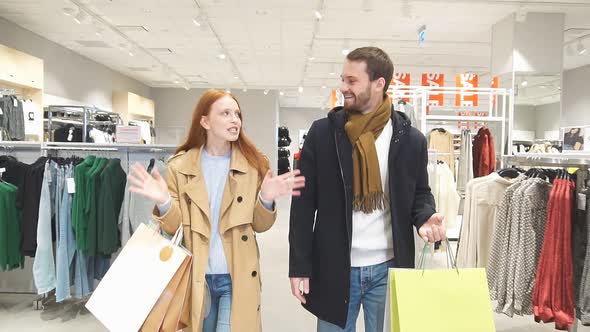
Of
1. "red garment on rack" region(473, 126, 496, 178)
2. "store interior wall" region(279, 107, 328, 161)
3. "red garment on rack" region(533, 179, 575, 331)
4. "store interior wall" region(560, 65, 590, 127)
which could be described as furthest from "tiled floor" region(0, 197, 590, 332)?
"store interior wall" region(279, 107, 328, 161)

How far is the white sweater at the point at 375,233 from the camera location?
5.37 ft

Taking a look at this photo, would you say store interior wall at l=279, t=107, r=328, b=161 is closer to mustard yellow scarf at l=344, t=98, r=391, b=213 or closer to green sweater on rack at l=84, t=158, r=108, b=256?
green sweater on rack at l=84, t=158, r=108, b=256

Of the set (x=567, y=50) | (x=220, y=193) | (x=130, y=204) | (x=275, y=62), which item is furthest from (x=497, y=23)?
(x=220, y=193)

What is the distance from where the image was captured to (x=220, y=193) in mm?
1857

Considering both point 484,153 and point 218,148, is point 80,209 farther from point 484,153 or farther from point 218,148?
point 484,153

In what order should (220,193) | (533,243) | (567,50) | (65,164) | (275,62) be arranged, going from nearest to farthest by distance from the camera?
(220,193)
(533,243)
(65,164)
(567,50)
(275,62)

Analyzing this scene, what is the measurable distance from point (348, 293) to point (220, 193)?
2.10ft

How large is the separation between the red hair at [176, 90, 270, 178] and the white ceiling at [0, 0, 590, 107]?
5118mm

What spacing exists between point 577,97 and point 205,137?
12226 mm

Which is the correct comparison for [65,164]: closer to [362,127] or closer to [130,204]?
[130,204]

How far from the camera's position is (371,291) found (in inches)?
65.2

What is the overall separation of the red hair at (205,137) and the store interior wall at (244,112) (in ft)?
46.5

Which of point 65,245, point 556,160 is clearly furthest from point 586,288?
point 65,245

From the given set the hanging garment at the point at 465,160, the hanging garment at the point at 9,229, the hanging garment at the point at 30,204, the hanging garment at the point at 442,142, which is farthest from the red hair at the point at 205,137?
the hanging garment at the point at 442,142
